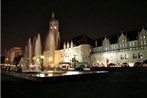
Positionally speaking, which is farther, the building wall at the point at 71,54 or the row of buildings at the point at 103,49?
the building wall at the point at 71,54

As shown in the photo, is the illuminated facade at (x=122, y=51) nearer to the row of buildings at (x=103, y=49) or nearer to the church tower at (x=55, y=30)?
the row of buildings at (x=103, y=49)

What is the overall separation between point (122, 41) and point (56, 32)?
57.2 metres

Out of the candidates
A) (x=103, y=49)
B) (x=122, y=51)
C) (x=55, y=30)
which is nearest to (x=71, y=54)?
(x=103, y=49)

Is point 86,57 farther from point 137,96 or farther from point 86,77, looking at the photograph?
point 137,96

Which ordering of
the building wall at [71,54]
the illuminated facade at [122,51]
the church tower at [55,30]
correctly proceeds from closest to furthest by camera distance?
the illuminated facade at [122,51] → the building wall at [71,54] → the church tower at [55,30]

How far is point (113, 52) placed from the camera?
331 ft

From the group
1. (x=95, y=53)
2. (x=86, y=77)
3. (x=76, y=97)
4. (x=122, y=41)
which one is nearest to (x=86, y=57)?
(x=95, y=53)

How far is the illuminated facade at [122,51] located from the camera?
88.3 m

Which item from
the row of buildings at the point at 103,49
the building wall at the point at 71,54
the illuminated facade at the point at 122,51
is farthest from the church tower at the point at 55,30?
the illuminated facade at the point at 122,51

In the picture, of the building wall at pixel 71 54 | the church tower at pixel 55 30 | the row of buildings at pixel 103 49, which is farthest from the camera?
the church tower at pixel 55 30

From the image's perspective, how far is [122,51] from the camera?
95.7 m

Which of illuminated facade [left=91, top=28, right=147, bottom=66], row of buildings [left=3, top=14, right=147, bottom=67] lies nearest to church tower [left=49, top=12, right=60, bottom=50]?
row of buildings [left=3, top=14, right=147, bottom=67]

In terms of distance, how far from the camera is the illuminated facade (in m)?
88.3

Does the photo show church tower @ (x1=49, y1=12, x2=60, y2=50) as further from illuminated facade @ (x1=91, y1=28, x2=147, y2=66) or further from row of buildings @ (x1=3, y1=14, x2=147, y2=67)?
illuminated facade @ (x1=91, y1=28, x2=147, y2=66)
